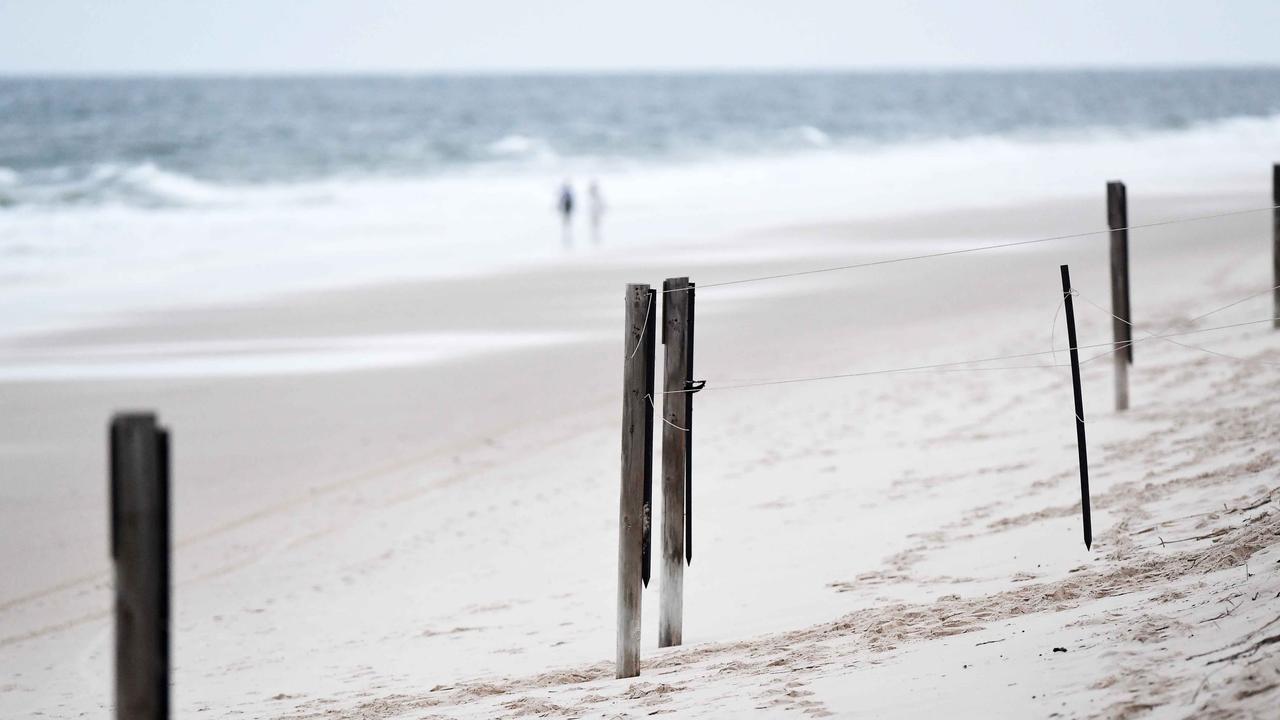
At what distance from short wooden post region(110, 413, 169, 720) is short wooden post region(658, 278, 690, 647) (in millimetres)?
2411

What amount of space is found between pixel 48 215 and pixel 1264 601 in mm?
28500

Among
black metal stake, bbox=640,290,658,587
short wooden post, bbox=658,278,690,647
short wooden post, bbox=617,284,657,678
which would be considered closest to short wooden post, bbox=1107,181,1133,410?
short wooden post, bbox=658,278,690,647

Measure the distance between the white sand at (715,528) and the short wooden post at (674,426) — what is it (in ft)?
1.26

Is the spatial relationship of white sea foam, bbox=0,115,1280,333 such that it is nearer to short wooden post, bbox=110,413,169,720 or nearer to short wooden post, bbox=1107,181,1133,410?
short wooden post, bbox=1107,181,1133,410

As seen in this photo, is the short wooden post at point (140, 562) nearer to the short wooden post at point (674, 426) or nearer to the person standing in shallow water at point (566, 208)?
the short wooden post at point (674, 426)

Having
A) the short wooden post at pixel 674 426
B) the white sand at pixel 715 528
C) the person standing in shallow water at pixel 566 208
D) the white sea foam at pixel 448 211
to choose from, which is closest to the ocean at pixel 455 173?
the white sea foam at pixel 448 211

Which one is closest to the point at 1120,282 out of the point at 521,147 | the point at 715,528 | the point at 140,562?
the point at 715,528

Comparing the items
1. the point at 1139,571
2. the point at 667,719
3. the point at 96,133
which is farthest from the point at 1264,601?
the point at 96,133

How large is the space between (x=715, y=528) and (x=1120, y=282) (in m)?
3.42

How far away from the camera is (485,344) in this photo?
13086mm

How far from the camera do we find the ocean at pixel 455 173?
2080cm

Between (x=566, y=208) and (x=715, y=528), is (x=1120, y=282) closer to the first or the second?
(x=715, y=528)

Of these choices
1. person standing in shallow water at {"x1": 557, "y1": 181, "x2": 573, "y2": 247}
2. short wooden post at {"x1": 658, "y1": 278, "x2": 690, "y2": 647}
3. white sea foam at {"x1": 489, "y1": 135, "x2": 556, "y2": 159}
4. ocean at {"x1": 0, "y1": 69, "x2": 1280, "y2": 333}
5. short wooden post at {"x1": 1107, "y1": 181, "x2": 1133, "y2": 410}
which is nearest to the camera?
short wooden post at {"x1": 658, "y1": 278, "x2": 690, "y2": 647}

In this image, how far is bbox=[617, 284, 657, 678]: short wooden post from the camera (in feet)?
15.3
